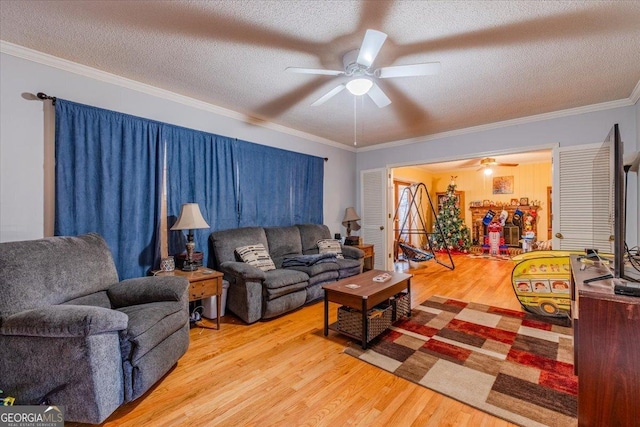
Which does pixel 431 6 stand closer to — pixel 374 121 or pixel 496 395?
pixel 374 121

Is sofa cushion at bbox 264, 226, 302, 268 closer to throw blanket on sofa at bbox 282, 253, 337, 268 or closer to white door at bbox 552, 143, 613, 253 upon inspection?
throw blanket on sofa at bbox 282, 253, 337, 268

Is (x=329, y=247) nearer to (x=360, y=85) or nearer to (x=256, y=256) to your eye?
(x=256, y=256)

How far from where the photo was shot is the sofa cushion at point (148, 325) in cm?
174

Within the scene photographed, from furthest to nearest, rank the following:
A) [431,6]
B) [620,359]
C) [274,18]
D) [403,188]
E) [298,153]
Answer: [403,188], [298,153], [274,18], [431,6], [620,359]

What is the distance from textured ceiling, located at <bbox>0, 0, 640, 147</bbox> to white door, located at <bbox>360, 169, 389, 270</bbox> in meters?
2.25

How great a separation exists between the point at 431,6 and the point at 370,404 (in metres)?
2.62

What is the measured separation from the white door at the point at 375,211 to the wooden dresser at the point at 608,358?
13.7ft

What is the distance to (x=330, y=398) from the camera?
1.88 meters

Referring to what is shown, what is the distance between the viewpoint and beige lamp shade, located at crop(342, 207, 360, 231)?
5.59 metres

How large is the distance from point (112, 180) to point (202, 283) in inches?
52.7

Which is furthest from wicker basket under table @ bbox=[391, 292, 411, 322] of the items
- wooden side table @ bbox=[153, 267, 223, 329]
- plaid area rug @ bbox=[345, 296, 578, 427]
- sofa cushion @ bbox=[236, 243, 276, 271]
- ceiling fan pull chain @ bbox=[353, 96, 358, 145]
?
ceiling fan pull chain @ bbox=[353, 96, 358, 145]

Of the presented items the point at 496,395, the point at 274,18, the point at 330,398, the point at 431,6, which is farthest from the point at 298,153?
the point at 496,395

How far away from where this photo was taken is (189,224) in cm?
293

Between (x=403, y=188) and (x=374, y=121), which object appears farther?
(x=403, y=188)
